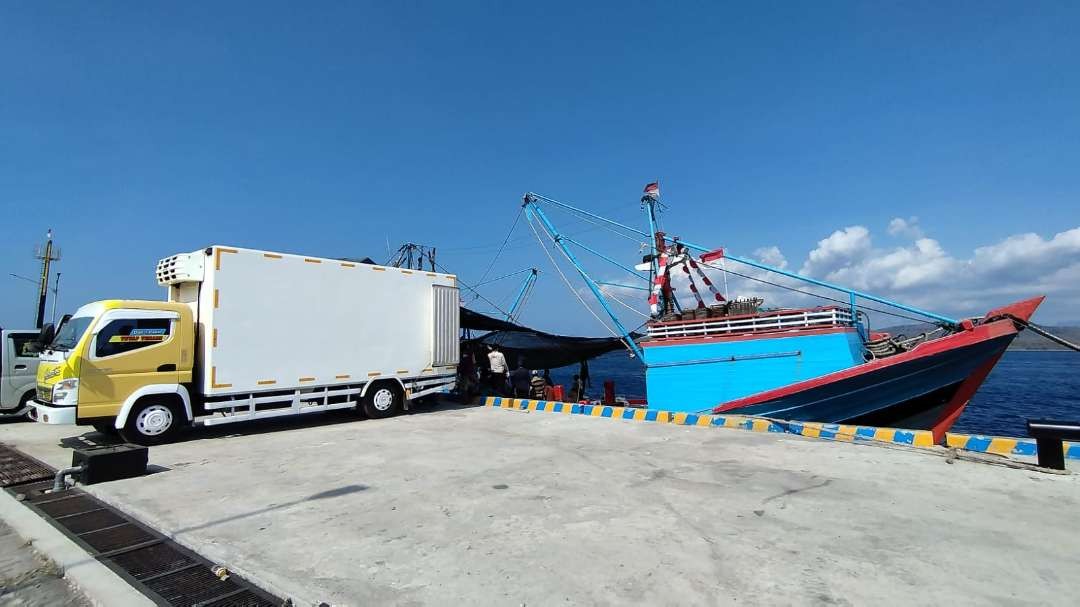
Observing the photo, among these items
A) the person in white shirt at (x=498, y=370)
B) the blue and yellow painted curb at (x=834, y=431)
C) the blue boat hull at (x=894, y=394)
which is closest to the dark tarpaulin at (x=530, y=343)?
the person in white shirt at (x=498, y=370)

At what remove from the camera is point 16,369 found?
1216cm

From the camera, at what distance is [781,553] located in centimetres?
425

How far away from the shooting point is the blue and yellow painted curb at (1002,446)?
7597 millimetres

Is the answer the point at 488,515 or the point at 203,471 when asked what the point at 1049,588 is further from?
the point at 203,471

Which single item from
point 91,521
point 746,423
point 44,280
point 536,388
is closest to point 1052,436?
point 746,423

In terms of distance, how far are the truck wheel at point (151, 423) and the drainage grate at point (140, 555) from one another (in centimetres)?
277

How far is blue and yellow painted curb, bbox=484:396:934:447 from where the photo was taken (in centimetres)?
879

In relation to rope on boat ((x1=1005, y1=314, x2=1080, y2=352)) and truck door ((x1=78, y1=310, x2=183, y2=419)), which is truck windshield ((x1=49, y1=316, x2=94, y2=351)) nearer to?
truck door ((x1=78, y1=310, x2=183, y2=419))

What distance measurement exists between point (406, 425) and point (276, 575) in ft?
25.2

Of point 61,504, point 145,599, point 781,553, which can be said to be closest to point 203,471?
point 61,504

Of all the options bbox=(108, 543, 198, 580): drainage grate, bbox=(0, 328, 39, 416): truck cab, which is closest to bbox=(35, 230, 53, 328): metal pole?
bbox=(0, 328, 39, 416): truck cab

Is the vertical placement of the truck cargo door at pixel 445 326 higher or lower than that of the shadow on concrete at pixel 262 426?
higher

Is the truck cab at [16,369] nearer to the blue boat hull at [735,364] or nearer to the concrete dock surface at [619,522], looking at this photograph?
the concrete dock surface at [619,522]

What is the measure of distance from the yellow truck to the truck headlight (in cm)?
2
